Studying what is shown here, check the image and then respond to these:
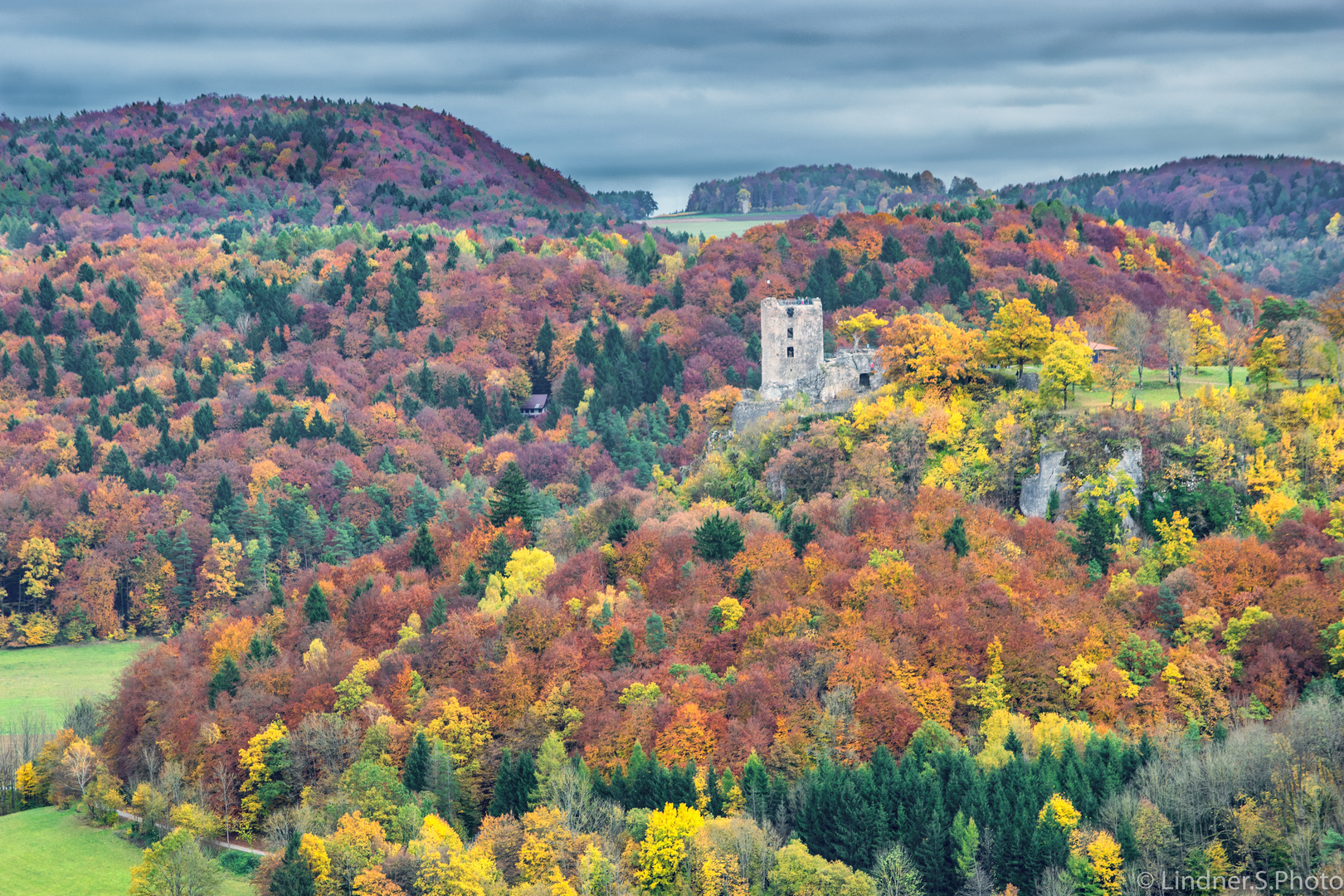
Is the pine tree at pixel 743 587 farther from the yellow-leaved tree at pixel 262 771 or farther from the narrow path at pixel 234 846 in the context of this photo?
the narrow path at pixel 234 846

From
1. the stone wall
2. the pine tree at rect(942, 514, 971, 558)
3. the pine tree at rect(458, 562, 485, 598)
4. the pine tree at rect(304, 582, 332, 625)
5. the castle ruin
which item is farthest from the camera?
the castle ruin

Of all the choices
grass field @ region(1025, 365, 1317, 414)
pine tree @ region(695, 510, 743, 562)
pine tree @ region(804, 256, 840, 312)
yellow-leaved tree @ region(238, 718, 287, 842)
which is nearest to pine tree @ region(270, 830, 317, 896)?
yellow-leaved tree @ region(238, 718, 287, 842)

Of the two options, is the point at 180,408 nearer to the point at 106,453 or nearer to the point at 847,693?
the point at 106,453

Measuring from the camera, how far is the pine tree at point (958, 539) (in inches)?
3410

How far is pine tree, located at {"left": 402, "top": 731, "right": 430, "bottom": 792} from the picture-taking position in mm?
80875

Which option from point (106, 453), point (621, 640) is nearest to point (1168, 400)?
point (621, 640)

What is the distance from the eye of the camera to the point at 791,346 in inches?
4028

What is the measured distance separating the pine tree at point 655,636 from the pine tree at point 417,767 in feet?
39.3

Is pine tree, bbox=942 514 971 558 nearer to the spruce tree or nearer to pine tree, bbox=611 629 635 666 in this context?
pine tree, bbox=611 629 635 666

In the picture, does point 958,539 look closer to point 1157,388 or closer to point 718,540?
point 718,540

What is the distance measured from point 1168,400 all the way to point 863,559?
1851 centimetres

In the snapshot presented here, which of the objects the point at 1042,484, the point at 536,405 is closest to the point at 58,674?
the point at 536,405

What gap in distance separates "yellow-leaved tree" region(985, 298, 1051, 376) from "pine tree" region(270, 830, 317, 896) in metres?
45.2

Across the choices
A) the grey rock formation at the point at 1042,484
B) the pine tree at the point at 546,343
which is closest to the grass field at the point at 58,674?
the grey rock formation at the point at 1042,484
